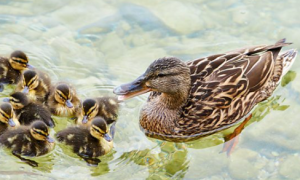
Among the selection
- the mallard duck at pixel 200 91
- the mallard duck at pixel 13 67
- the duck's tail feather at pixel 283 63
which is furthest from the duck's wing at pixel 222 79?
the mallard duck at pixel 13 67

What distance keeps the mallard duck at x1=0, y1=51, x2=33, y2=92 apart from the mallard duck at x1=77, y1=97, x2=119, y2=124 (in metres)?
0.81

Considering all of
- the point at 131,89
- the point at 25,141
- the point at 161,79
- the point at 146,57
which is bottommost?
the point at 25,141

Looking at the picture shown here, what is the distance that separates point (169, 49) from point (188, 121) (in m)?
1.26

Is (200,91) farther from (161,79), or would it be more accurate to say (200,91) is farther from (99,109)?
(99,109)

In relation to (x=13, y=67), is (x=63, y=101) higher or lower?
lower

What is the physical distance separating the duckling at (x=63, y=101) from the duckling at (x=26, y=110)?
6.2 inches

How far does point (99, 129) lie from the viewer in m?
4.23

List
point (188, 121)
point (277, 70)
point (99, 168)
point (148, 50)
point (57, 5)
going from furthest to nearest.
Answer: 1. point (57, 5)
2. point (148, 50)
3. point (277, 70)
4. point (188, 121)
5. point (99, 168)

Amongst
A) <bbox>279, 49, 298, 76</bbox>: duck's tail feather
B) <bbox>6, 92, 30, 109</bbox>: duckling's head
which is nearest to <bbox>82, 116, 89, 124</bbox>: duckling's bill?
<bbox>6, 92, 30, 109</bbox>: duckling's head

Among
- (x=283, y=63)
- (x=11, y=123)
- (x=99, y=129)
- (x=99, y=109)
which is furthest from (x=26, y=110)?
(x=283, y=63)

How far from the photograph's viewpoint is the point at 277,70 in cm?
511

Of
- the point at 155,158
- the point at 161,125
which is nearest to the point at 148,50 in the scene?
the point at 161,125

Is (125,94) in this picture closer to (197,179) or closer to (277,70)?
(197,179)

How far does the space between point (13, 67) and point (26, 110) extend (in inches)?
23.6
